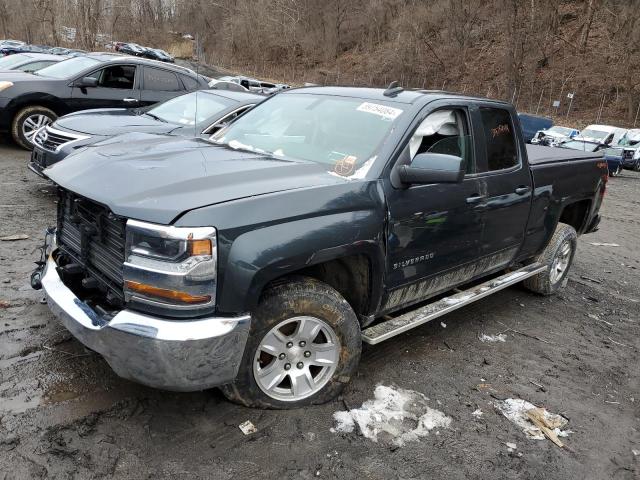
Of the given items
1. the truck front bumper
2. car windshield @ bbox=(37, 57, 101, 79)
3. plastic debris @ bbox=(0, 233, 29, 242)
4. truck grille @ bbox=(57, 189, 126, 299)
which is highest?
car windshield @ bbox=(37, 57, 101, 79)

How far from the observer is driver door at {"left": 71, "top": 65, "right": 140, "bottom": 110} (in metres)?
9.02

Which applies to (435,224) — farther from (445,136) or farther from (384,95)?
(384,95)

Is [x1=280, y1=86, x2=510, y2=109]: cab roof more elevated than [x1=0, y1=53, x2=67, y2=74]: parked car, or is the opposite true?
[x1=280, y1=86, x2=510, y2=109]: cab roof

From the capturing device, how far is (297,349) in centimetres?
293

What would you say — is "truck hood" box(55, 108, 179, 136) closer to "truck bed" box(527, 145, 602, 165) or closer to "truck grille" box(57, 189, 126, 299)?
"truck grille" box(57, 189, 126, 299)

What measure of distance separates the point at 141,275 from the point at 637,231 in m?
10.0

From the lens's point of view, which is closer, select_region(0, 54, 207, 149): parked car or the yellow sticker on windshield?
the yellow sticker on windshield

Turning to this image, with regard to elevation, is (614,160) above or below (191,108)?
below

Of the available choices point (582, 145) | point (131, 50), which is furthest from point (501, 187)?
point (131, 50)

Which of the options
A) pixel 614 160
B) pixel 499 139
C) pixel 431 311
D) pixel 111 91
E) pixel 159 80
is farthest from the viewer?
pixel 614 160

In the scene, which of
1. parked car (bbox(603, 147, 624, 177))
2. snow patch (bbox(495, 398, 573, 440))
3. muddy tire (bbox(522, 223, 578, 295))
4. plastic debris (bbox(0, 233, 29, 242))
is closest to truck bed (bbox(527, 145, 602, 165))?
muddy tire (bbox(522, 223, 578, 295))

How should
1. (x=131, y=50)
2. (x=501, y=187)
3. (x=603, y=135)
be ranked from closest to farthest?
1. (x=501, y=187)
2. (x=603, y=135)
3. (x=131, y=50)

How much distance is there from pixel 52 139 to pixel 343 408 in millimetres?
5315

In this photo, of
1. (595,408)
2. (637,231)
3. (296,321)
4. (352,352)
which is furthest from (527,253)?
(637,231)
